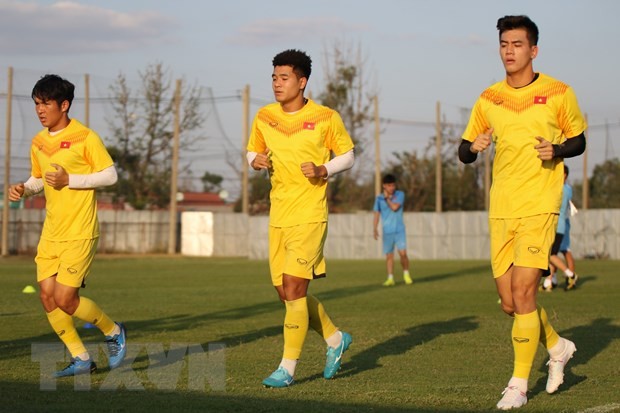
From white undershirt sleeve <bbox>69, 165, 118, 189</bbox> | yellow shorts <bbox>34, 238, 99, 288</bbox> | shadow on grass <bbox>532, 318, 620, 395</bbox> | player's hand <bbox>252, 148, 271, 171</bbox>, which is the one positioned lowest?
shadow on grass <bbox>532, 318, 620, 395</bbox>

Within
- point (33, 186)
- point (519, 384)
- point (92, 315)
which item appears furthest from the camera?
point (33, 186)

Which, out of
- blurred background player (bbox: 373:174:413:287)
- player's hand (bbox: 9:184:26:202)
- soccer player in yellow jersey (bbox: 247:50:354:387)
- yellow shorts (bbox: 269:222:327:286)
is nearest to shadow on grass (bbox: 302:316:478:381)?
soccer player in yellow jersey (bbox: 247:50:354:387)

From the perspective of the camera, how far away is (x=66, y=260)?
8406mm

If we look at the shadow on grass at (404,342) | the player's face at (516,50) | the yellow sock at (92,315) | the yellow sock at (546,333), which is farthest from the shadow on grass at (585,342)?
the yellow sock at (92,315)

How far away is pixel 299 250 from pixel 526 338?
70.6 inches

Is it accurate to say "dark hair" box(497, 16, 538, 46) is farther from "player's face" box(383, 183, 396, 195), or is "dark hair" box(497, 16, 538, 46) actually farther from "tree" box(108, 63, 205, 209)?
"tree" box(108, 63, 205, 209)

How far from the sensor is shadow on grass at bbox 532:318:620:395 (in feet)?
26.5

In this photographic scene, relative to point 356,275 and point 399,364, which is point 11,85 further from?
point 399,364

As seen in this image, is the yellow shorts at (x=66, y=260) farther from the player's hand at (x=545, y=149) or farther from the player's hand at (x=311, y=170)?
the player's hand at (x=545, y=149)

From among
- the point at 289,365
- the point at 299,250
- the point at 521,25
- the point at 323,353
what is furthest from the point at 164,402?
the point at 521,25

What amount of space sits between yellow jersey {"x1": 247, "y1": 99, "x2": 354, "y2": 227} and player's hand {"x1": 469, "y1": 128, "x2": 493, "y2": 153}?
1207 millimetres

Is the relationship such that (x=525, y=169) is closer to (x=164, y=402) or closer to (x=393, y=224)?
(x=164, y=402)

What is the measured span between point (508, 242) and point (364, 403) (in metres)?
1.50

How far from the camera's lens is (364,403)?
22.7ft
